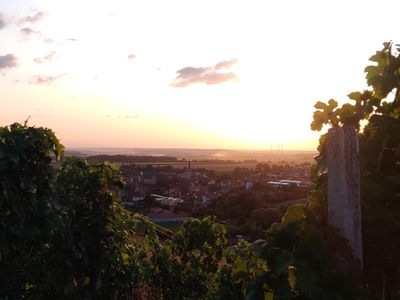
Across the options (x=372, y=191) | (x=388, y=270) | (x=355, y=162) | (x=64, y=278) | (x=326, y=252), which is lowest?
(x=64, y=278)

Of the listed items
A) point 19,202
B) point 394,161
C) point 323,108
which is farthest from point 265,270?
point 19,202

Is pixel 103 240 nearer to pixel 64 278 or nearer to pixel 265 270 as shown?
pixel 64 278

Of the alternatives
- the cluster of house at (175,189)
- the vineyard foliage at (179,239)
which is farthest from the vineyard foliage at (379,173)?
the cluster of house at (175,189)

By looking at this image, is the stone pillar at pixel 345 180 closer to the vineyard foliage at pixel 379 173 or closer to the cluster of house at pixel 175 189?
the vineyard foliage at pixel 379 173

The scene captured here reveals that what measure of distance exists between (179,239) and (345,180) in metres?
4.42

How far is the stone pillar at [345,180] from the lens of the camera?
230cm

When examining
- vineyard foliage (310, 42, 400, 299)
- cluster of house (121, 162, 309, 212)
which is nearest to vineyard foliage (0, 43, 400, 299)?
vineyard foliage (310, 42, 400, 299)

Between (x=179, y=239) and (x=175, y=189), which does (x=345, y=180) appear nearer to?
(x=179, y=239)

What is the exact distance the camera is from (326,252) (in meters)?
2.28

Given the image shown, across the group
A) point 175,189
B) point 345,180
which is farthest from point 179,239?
point 175,189

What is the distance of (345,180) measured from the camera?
2.30 metres

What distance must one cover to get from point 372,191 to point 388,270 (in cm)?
54

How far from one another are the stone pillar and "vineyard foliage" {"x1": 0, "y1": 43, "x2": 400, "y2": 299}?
0.10 metres

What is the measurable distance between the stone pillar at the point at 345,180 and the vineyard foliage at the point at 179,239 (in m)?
0.10
